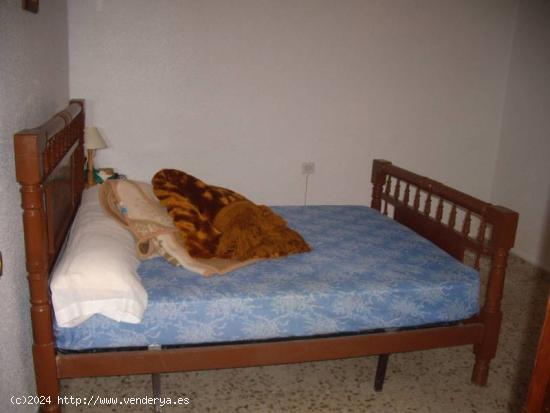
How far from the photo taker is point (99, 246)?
1.83 m

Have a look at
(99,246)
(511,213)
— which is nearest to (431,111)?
(511,213)

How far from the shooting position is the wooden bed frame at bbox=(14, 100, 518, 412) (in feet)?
5.24

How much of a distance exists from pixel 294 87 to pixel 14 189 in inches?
102

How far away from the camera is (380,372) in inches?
89.4

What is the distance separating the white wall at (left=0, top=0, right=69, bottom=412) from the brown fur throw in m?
0.64

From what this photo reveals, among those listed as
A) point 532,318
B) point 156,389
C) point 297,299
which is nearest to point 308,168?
point 532,318

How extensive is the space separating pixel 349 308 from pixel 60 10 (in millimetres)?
2550

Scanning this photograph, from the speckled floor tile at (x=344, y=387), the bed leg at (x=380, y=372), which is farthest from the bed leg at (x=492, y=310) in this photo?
the bed leg at (x=380, y=372)

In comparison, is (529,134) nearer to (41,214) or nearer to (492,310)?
(492,310)

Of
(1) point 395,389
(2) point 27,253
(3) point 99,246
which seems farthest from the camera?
(1) point 395,389

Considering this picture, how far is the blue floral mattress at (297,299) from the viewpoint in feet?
5.94

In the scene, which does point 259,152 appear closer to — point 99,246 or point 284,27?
A: point 284,27

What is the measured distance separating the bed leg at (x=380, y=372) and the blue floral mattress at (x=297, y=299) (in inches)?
10.4

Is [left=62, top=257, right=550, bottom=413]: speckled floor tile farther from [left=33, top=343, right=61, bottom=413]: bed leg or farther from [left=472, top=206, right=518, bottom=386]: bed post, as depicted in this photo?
[left=33, top=343, right=61, bottom=413]: bed leg
